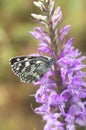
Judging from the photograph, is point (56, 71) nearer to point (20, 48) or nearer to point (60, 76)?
point (60, 76)

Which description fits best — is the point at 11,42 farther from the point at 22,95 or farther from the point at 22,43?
the point at 22,95

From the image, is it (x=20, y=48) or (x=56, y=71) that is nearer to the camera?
(x=56, y=71)

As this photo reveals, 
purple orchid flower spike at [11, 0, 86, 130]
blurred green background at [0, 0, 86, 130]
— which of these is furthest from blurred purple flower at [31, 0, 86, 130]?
blurred green background at [0, 0, 86, 130]

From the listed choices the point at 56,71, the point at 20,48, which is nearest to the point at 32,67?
the point at 56,71

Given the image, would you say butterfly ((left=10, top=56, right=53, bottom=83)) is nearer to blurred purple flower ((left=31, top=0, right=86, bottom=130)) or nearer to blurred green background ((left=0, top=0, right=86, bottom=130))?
blurred purple flower ((left=31, top=0, right=86, bottom=130))

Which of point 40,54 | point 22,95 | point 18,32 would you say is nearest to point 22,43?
point 18,32

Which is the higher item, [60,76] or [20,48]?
[20,48]
